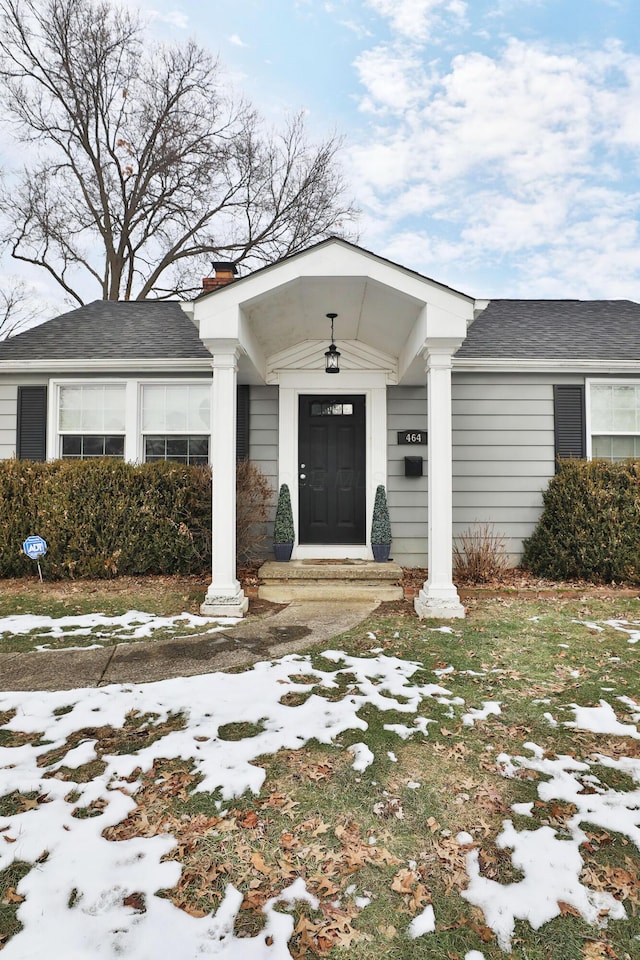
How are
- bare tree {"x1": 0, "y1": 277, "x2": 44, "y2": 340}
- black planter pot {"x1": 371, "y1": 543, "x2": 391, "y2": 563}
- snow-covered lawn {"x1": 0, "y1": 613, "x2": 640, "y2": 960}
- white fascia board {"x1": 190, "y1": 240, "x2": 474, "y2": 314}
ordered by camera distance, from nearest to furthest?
snow-covered lawn {"x1": 0, "y1": 613, "x2": 640, "y2": 960}
white fascia board {"x1": 190, "y1": 240, "x2": 474, "y2": 314}
black planter pot {"x1": 371, "y1": 543, "x2": 391, "y2": 563}
bare tree {"x1": 0, "y1": 277, "x2": 44, "y2": 340}

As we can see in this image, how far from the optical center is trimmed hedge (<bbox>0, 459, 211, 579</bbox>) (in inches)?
→ 227

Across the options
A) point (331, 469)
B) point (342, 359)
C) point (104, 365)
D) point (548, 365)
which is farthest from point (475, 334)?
point (104, 365)

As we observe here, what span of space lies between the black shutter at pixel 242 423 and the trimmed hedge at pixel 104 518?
2.31 ft

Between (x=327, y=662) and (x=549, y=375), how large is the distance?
4882 millimetres

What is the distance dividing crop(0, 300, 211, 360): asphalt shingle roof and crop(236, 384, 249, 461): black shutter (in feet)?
2.03

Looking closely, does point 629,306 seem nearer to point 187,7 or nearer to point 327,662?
point 327,662

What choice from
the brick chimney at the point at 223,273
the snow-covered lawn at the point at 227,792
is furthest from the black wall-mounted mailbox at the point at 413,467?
the brick chimney at the point at 223,273

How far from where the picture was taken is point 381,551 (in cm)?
609

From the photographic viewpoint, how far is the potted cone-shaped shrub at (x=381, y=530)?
19.9 ft

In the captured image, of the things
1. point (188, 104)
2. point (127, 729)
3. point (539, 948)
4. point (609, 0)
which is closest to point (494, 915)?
point (539, 948)

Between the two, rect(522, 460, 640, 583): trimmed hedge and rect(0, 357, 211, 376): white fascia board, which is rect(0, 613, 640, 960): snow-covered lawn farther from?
rect(0, 357, 211, 376): white fascia board

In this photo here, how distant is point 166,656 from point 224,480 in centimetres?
169

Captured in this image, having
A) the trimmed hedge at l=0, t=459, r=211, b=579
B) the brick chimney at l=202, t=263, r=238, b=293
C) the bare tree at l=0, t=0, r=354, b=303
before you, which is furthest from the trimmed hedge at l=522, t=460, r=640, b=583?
the bare tree at l=0, t=0, r=354, b=303

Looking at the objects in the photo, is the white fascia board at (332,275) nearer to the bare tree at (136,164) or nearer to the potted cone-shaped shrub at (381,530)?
the potted cone-shaped shrub at (381,530)
